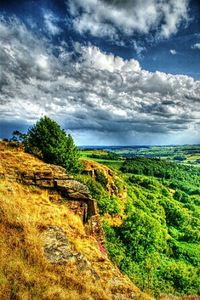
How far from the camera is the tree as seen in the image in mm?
45469

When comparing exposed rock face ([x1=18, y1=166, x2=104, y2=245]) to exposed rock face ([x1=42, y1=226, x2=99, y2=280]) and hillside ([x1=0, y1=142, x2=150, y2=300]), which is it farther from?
exposed rock face ([x1=42, y1=226, x2=99, y2=280])

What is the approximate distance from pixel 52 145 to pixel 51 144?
0.28 meters

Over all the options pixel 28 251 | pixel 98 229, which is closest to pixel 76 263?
pixel 28 251

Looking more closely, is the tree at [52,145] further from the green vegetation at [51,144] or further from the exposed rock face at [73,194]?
the exposed rock face at [73,194]

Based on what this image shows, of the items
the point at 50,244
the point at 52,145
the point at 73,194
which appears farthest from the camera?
the point at 52,145

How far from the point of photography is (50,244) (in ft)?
58.7

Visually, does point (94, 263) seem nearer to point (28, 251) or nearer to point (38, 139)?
point (28, 251)

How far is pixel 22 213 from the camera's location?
19.8 meters

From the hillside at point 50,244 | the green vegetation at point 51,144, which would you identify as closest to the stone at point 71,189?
the hillside at point 50,244

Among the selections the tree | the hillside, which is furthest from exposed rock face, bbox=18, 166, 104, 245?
the tree

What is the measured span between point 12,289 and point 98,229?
1462 centimetres

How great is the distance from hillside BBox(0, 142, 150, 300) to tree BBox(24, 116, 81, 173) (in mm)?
16866

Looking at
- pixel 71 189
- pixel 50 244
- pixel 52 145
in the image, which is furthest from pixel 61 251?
pixel 52 145

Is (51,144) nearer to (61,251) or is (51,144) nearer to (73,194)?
(73,194)
